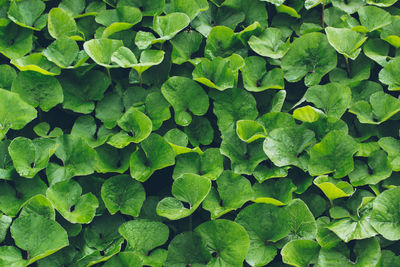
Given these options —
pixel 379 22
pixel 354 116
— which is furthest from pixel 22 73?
pixel 379 22

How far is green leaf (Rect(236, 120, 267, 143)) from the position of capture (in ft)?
4.02

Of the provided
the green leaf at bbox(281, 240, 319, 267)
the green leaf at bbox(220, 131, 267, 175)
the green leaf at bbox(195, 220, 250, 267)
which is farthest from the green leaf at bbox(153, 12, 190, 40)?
the green leaf at bbox(281, 240, 319, 267)

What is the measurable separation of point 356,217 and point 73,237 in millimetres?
694

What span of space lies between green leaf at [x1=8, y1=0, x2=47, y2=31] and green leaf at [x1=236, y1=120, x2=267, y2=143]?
26.8 inches

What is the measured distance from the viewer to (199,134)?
1.31 metres

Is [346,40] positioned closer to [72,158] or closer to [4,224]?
[72,158]

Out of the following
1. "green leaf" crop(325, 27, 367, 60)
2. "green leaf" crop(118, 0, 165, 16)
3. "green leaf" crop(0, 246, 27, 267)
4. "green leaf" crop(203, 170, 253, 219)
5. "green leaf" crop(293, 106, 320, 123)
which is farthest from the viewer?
"green leaf" crop(118, 0, 165, 16)

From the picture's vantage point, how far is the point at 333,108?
50.8 inches

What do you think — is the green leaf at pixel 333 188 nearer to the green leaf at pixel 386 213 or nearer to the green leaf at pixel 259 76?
the green leaf at pixel 386 213

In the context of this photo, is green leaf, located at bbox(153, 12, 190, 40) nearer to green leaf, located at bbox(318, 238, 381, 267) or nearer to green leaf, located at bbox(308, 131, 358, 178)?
green leaf, located at bbox(308, 131, 358, 178)

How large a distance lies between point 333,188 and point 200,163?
34cm

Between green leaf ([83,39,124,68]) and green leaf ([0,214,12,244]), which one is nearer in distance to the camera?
green leaf ([0,214,12,244])

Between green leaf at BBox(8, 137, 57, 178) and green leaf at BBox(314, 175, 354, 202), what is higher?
green leaf at BBox(8, 137, 57, 178)

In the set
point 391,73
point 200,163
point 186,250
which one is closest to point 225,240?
point 186,250
